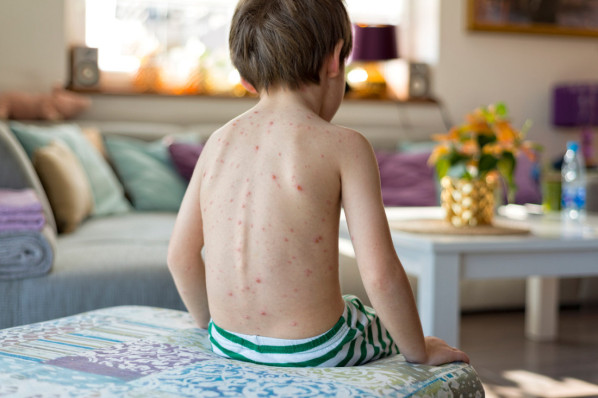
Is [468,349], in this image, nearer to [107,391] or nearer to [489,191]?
[489,191]

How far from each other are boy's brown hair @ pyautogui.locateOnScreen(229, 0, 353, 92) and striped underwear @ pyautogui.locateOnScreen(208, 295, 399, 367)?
1.18ft

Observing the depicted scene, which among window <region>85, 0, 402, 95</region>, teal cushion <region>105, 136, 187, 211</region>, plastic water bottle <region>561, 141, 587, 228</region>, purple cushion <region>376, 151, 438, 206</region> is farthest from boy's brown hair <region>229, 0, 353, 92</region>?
window <region>85, 0, 402, 95</region>

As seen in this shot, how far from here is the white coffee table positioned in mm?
1932

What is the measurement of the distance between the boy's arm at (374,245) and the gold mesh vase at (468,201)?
126 centimetres

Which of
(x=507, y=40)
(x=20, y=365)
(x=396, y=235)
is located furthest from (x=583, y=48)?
(x=20, y=365)

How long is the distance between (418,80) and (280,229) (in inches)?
148

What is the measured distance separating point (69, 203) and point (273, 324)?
174 centimetres

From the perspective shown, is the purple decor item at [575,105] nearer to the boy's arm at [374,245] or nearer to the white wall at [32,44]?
the white wall at [32,44]

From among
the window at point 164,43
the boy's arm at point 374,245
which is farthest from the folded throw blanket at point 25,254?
the window at point 164,43

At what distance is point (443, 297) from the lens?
1.93 meters

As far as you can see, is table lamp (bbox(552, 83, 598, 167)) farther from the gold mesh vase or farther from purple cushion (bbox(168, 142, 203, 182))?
the gold mesh vase

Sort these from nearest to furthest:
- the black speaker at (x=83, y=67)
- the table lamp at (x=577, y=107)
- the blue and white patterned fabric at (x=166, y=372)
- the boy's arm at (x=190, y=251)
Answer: the blue and white patterned fabric at (x=166, y=372)
the boy's arm at (x=190, y=251)
the black speaker at (x=83, y=67)
the table lamp at (x=577, y=107)

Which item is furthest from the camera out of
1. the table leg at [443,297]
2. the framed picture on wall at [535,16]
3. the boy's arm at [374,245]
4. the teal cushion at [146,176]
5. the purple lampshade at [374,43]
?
the framed picture on wall at [535,16]

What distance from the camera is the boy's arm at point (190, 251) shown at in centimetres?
128
